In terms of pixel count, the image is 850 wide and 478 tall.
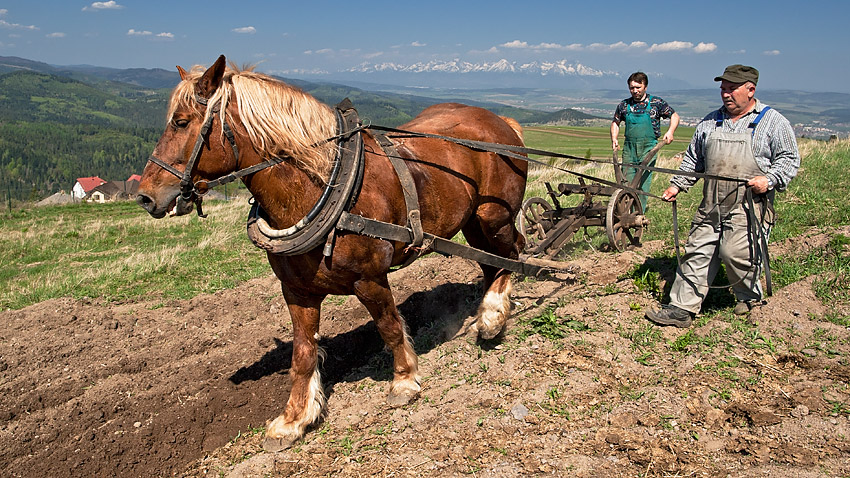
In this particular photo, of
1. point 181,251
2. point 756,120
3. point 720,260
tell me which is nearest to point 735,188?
point 756,120

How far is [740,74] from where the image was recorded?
4.14 m

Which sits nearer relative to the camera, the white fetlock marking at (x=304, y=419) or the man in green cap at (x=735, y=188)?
the white fetlock marking at (x=304, y=419)

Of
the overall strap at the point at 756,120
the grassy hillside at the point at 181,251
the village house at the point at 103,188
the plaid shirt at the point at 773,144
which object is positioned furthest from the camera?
the village house at the point at 103,188

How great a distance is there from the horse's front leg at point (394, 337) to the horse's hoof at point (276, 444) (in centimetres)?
79

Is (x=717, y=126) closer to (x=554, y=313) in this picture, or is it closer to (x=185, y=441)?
(x=554, y=313)

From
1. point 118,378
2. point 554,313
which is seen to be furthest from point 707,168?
point 118,378

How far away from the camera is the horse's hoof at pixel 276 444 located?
150 inches

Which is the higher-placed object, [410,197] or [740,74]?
[740,74]

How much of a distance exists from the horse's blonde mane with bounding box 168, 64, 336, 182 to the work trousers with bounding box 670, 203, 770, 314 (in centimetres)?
315

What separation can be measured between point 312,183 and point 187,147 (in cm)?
73

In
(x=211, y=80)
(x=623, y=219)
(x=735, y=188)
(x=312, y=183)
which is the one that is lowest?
(x=623, y=219)

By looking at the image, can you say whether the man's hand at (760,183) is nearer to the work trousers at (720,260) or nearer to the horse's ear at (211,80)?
the work trousers at (720,260)

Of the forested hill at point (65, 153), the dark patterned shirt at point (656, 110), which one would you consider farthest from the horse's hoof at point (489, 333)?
the forested hill at point (65, 153)

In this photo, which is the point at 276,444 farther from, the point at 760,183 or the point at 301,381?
the point at 760,183
